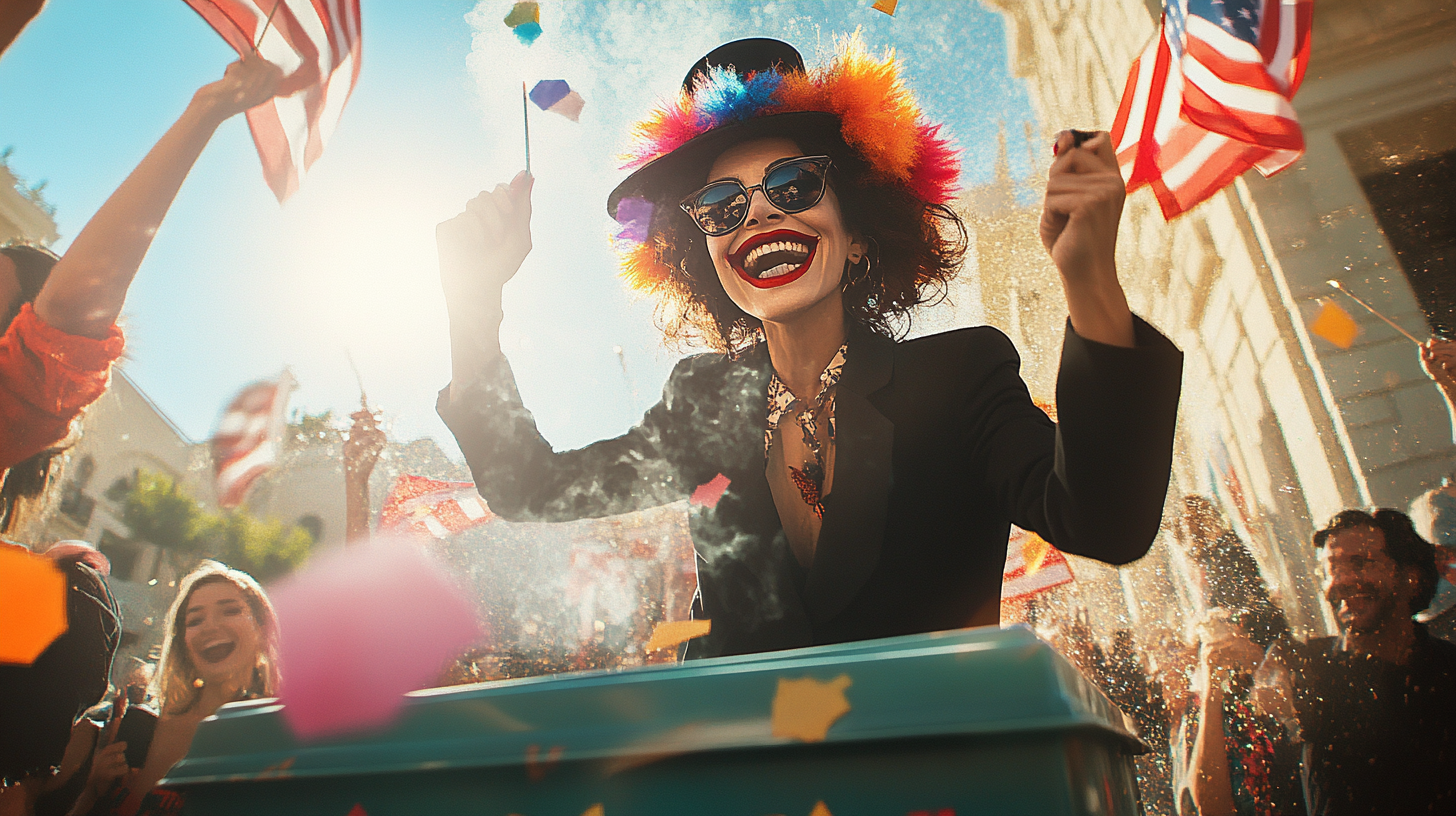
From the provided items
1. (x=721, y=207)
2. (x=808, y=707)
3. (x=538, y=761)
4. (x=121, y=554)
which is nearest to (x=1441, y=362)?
(x=721, y=207)

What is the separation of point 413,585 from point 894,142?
9.34ft

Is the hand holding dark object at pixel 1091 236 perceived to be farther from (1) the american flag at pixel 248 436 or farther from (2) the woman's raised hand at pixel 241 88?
(1) the american flag at pixel 248 436

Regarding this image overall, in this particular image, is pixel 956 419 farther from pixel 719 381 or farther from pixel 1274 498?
pixel 1274 498

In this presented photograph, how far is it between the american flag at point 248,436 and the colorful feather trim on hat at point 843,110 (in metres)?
2.79

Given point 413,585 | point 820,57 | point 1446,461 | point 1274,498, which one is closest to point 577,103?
point 820,57

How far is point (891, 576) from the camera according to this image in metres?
1.05

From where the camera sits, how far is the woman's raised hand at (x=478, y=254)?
127 cm

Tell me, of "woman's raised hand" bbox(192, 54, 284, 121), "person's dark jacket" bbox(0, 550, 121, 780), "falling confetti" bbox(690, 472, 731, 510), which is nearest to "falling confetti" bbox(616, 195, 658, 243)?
"falling confetti" bbox(690, 472, 731, 510)

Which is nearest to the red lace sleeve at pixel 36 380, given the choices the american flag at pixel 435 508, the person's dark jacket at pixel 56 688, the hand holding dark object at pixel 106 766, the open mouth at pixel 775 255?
the person's dark jacket at pixel 56 688

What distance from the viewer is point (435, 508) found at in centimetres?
329

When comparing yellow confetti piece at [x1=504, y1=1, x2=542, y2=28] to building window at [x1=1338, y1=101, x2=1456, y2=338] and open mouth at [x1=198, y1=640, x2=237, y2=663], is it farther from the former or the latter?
building window at [x1=1338, y1=101, x2=1456, y2=338]

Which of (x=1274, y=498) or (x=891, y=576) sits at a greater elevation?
(x=1274, y=498)

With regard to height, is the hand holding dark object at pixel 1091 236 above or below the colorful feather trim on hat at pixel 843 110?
below

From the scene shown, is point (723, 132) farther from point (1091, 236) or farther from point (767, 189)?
point (1091, 236)
